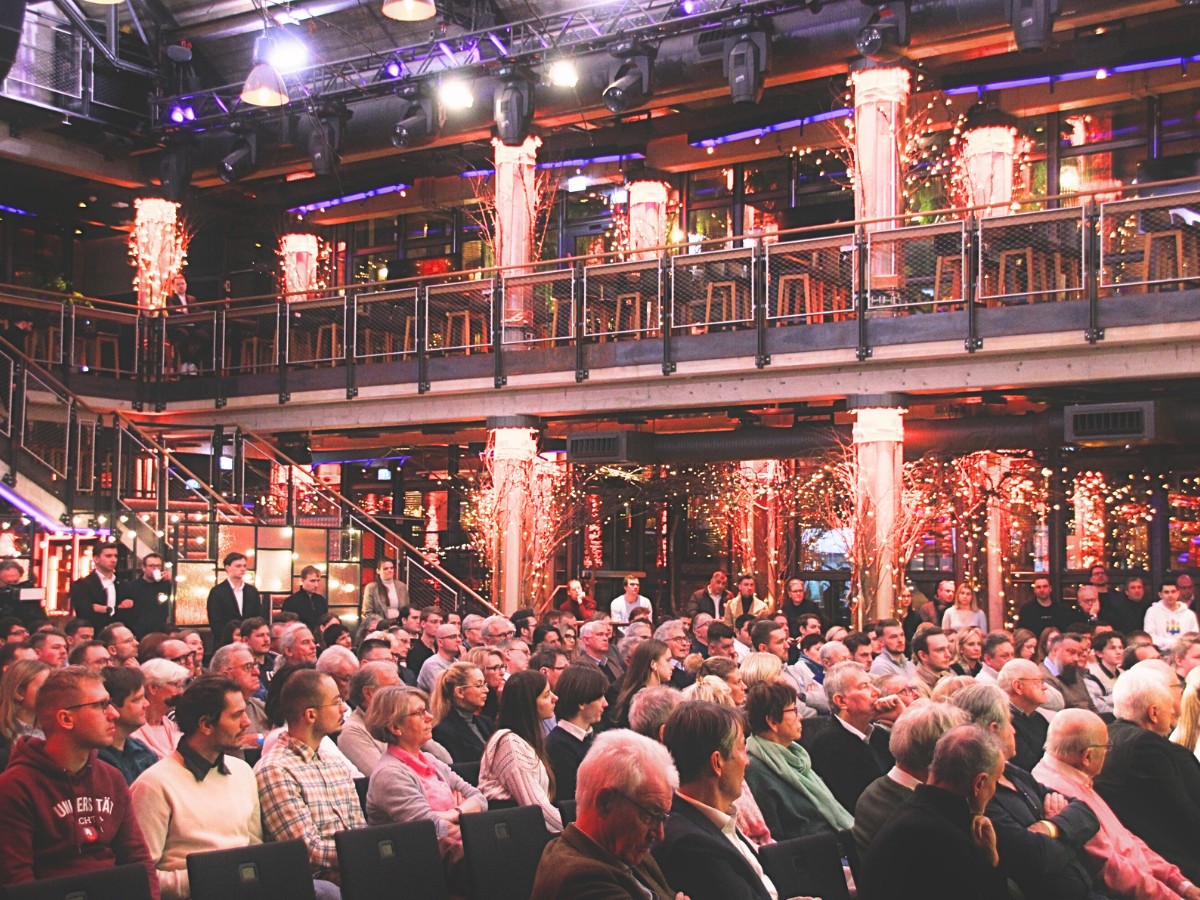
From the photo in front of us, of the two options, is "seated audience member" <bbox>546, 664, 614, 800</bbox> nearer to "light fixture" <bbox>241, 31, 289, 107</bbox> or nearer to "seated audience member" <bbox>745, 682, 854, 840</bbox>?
"seated audience member" <bbox>745, 682, 854, 840</bbox>

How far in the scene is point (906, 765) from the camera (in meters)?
4.72

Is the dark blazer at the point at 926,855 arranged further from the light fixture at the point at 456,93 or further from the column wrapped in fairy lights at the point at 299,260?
the column wrapped in fairy lights at the point at 299,260

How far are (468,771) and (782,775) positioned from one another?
1.23m

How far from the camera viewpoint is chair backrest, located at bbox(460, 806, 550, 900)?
461 centimetres

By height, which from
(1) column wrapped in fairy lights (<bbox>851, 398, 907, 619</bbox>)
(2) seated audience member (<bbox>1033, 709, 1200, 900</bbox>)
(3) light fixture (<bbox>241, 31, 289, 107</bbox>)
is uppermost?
(3) light fixture (<bbox>241, 31, 289, 107</bbox>)

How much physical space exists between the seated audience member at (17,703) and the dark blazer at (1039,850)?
3.51 m

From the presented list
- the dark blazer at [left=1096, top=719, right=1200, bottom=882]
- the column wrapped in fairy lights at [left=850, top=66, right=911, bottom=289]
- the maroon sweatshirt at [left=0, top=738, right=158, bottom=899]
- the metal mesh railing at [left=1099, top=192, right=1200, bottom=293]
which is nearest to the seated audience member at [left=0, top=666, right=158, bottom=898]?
the maroon sweatshirt at [left=0, top=738, right=158, bottom=899]

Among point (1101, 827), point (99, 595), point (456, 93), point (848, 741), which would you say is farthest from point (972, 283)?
point (1101, 827)

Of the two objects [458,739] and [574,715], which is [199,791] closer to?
[574,715]

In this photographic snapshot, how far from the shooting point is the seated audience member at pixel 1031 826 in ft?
15.0

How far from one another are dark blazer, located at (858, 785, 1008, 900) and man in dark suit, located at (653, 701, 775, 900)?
1.08 ft

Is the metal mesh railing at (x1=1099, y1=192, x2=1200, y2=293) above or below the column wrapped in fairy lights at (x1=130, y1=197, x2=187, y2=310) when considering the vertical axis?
below

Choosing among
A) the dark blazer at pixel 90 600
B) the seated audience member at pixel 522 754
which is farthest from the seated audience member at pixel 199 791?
the dark blazer at pixel 90 600

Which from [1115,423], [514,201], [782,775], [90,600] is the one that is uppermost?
[514,201]
